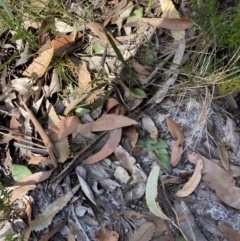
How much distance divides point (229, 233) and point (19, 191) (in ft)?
2.38

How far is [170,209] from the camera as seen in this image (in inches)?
55.6

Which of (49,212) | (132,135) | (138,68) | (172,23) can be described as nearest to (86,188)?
(49,212)

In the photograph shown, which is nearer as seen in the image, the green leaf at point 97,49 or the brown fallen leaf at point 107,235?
the brown fallen leaf at point 107,235

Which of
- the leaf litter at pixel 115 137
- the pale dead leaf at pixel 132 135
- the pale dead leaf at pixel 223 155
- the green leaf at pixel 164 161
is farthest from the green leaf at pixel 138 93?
the pale dead leaf at pixel 223 155

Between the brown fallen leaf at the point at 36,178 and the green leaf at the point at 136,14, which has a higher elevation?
the green leaf at the point at 136,14

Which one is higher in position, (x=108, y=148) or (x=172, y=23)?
(x=172, y=23)

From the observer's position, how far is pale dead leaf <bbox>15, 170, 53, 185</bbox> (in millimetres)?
1424

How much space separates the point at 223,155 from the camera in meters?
1.49

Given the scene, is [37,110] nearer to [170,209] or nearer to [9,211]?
[9,211]

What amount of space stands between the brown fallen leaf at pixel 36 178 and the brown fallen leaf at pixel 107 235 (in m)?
0.26

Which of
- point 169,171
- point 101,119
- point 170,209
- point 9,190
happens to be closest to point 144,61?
point 101,119

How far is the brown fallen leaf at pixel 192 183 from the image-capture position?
1.43m

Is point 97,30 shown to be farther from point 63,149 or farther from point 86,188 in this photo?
point 86,188

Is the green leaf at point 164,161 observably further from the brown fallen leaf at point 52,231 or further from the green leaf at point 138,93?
the brown fallen leaf at point 52,231
